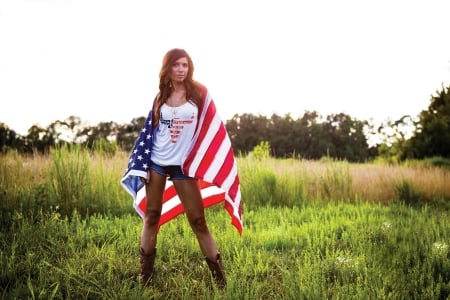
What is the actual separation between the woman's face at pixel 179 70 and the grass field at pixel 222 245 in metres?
1.69

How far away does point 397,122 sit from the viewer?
135ft

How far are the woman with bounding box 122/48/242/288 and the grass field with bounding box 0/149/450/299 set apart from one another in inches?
14.1

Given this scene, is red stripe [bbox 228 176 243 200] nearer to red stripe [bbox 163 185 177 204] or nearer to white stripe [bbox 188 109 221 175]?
white stripe [bbox 188 109 221 175]

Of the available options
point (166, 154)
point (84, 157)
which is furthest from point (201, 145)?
point (84, 157)

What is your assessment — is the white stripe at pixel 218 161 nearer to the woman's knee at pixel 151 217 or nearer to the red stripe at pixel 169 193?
the woman's knee at pixel 151 217

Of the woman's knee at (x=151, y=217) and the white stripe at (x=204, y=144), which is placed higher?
the white stripe at (x=204, y=144)

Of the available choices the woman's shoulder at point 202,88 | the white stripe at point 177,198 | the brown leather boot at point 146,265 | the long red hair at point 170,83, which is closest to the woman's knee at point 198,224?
the brown leather boot at point 146,265

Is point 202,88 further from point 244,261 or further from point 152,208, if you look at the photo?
point 244,261

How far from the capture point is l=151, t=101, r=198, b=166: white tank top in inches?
146

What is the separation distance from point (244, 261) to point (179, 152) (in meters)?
1.53

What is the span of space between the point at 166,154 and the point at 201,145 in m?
0.31

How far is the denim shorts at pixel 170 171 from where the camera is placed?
3.73 meters

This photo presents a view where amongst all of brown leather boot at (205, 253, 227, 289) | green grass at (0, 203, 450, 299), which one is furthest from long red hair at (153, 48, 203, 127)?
green grass at (0, 203, 450, 299)

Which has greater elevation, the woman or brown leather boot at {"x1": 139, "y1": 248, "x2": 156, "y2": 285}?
the woman
